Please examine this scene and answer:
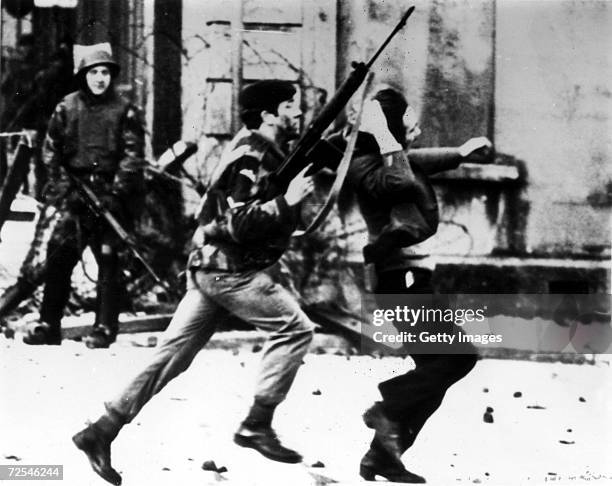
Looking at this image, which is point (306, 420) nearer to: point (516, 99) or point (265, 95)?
point (265, 95)

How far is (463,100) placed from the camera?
16.5 feet

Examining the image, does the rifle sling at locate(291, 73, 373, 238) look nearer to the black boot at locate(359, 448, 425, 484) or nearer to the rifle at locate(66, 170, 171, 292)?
the rifle at locate(66, 170, 171, 292)

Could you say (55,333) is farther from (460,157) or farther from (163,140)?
(460,157)

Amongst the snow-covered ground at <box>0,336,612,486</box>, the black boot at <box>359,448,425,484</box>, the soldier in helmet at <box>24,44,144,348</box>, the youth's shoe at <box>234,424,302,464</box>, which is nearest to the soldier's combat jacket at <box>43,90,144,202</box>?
the soldier in helmet at <box>24,44,144,348</box>

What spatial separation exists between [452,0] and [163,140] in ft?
5.83

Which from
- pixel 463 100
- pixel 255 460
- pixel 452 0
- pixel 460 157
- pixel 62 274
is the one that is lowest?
pixel 255 460

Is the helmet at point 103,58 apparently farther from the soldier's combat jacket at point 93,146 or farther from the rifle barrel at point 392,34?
the rifle barrel at point 392,34

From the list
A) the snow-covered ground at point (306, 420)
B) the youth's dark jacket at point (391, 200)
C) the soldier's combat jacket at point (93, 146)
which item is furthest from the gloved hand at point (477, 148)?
the soldier's combat jacket at point (93, 146)

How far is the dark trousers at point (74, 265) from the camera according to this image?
16.7 ft

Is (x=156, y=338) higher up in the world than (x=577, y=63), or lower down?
lower down

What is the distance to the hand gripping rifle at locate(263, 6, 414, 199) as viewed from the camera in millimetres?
4816

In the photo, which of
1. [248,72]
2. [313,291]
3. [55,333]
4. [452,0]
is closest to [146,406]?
[55,333]

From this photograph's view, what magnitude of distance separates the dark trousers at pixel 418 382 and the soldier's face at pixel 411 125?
0.74 m

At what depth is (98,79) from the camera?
5047 millimetres
